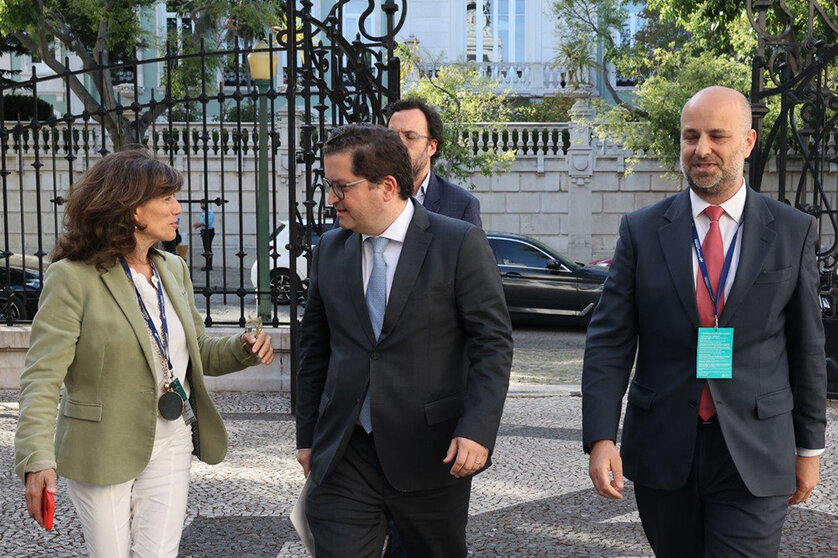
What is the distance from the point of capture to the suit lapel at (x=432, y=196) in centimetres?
469

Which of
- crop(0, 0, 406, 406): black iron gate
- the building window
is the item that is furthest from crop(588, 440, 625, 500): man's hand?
the building window

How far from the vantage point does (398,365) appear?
3.33 m

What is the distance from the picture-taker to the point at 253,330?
3.66 m

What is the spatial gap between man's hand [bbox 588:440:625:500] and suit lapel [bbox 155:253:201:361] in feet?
4.44

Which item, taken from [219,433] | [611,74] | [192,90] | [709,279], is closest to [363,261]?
[219,433]

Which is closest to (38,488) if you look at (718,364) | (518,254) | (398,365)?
(398,365)

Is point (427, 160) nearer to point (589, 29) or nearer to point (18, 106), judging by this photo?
point (18, 106)

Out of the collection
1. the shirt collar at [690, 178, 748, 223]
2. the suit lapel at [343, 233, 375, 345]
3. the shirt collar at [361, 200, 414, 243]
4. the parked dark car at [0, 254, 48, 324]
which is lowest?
the parked dark car at [0, 254, 48, 324]

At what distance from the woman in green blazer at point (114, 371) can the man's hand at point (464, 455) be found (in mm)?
886

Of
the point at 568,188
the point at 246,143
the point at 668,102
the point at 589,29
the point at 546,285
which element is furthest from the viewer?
the point at 589,29

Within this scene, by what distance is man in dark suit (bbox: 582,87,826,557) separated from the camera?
10.4ft

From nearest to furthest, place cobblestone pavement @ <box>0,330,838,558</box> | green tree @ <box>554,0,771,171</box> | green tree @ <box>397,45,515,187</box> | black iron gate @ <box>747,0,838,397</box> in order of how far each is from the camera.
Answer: cobblestone pavement @ <box>0,330,838,558</box> → black iron gate @ <box>747,0,838,397</box> → green tree @ <box>554,0,771,171</box> → green tree @ <box>397,45,515,187</box>

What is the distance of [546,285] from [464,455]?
42.9 ft

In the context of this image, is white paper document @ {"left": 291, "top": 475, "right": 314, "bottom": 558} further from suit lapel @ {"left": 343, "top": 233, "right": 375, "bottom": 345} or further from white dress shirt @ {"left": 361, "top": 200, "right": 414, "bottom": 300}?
white dress shirt @ {"left": 361, "top": 200, "right": 414, "bottom": 300}
